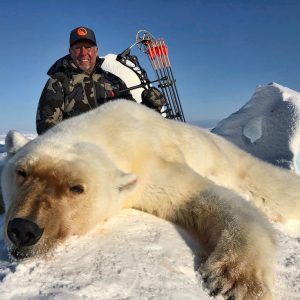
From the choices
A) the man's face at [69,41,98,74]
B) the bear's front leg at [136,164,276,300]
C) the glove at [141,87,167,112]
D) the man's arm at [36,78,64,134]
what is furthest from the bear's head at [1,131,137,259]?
the glove at [141,87,167,112]

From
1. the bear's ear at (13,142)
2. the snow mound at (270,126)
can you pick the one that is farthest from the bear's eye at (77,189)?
the snow mound at (270,126)

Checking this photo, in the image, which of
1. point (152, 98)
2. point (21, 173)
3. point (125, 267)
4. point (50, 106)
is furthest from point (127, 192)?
point (152, 98)

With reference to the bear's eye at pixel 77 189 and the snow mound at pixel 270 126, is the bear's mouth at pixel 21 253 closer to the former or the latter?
the bear's eye at pixel 77 189

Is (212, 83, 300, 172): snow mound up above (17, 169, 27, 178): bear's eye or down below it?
below

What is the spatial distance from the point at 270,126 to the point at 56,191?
6.34 m

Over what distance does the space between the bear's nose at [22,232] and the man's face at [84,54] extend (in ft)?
13.5

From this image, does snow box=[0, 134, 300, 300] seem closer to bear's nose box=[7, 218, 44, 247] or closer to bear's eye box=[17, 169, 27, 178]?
bear's nose box=[7, 218, 44, 247]

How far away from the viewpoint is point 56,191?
225cm

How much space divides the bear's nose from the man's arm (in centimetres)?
332

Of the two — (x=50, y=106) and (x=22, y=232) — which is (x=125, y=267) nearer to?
(x=22, y=232)

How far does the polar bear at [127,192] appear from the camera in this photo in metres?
2.02

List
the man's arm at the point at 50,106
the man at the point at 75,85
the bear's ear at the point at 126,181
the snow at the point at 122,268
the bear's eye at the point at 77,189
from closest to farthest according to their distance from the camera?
the snow at the point at 122,268, the bear's eye at the point at 77,189, the bear's ear at the point at 126,181, the man's arm at the point at 50,106, the man at the point at 75,85

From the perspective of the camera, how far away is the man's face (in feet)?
18.7

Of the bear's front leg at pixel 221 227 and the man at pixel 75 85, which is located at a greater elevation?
the man at pixel 75 85
